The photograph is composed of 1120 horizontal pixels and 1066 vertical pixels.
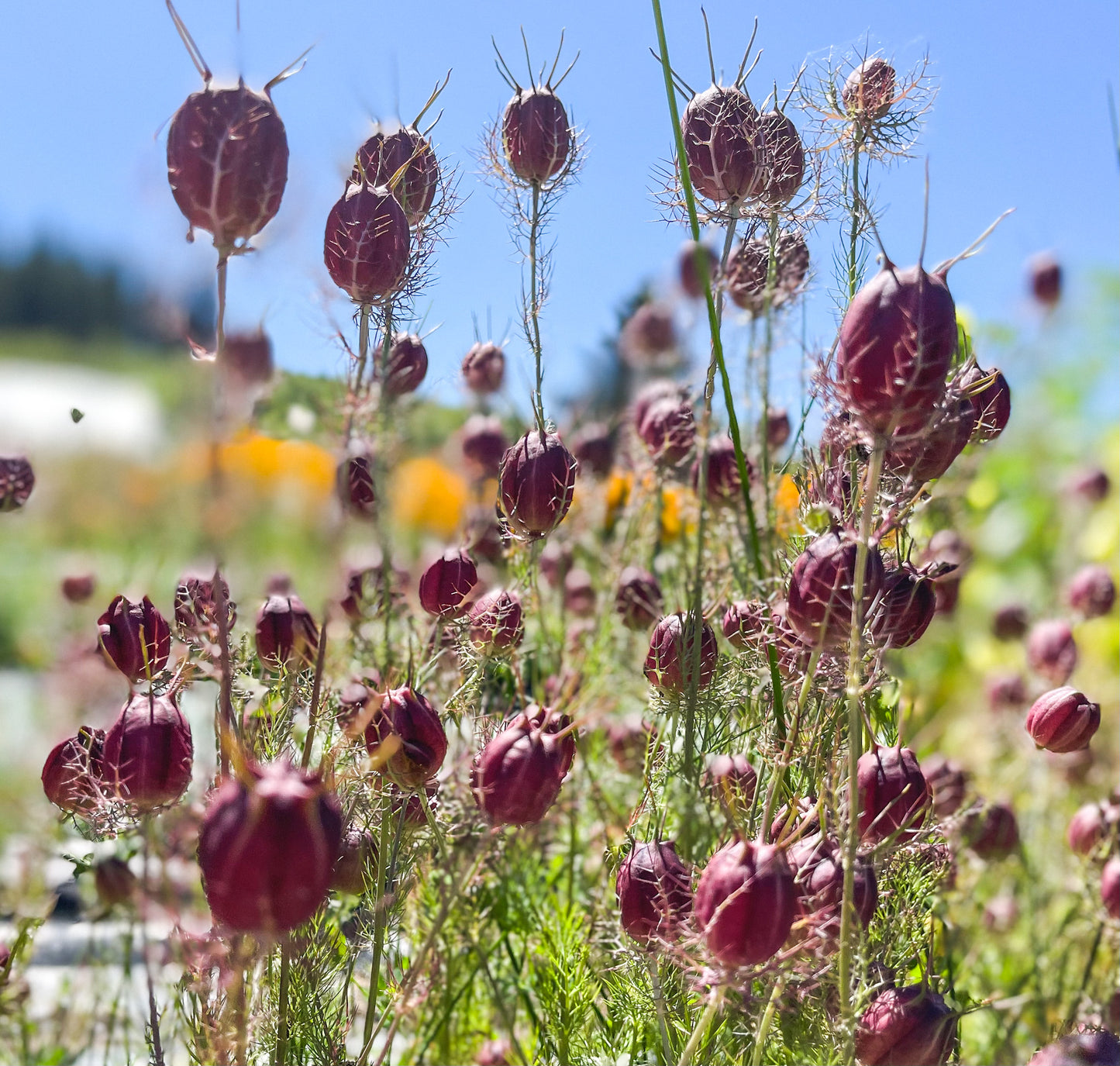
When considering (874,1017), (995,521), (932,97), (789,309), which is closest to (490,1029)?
(874,1017)

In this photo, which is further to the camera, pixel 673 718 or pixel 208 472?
pixel 673 718

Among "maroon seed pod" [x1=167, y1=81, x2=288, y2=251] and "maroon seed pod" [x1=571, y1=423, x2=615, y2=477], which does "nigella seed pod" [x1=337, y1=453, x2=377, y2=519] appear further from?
"maroon seed pod" [x1=571, y1=423, x2=615, y2=477]

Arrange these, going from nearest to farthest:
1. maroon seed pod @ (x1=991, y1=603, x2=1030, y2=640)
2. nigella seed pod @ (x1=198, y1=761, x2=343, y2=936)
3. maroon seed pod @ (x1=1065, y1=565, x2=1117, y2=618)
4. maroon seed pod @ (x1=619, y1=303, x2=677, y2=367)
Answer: nigella seed pod @ (x1=198, y1=761, x2=343, y2=936) < maroon seed pod @ (x1=1065, y1=565, x2=1117, y2=618) < maroon seed pod @ (x1=991, y1=603, x2=1030, y2=640) < maroon seed pod @ (x1=619, y1=303, x2=677, y2=367)

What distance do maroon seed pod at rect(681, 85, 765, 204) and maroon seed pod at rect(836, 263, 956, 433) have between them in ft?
0.42

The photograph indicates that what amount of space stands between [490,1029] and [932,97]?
26.6 inches

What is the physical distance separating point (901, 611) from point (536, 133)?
0.31 metres

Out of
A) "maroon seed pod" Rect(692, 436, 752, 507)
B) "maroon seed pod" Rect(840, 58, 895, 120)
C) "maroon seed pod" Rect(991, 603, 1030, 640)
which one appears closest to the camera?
"maroon seed pod" Rect(840, 58, 895, 120)

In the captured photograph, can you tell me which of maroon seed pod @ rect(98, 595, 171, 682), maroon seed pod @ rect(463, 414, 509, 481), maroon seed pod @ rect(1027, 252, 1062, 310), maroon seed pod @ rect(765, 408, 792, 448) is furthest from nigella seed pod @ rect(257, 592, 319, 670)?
maroon seed pod @ rect(1027, 252, 1062, 310)

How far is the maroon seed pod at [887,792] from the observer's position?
16.6 inches

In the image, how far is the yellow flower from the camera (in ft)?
1.16

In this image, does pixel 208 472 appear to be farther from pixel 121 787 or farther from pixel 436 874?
pixel 436 874

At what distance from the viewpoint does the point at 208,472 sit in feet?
1.01

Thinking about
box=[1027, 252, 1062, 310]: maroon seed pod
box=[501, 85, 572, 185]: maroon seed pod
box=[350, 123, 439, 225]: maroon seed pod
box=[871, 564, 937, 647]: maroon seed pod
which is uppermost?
box=[1027, 252, 1062, 310]: maroon seed pod

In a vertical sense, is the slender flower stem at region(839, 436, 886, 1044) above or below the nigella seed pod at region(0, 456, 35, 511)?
below
